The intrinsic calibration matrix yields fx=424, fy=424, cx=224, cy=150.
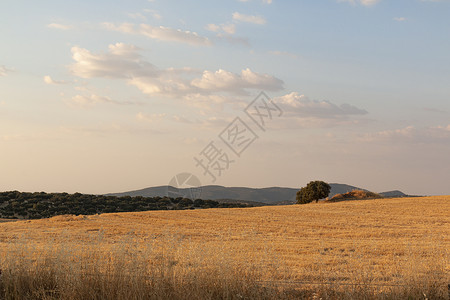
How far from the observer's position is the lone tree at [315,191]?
60.6 metres

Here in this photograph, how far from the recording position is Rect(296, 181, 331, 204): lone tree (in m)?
60.6

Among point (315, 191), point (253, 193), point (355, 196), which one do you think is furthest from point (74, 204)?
point (253, 193)

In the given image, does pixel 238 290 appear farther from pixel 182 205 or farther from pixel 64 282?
pixel 182 205

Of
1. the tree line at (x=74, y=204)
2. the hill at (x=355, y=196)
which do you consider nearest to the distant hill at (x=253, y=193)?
the tree line at (x=74, y=204)

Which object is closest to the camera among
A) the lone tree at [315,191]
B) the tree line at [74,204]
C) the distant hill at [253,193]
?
the tree line at [74,204]

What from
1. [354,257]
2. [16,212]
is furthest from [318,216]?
[16,212]

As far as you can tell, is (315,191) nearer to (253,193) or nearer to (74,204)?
(74,204)

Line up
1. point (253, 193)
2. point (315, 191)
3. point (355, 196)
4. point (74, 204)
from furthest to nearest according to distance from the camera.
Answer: point (253, 193) < point (355, 196) < point (74, 204) < point (315, 191)

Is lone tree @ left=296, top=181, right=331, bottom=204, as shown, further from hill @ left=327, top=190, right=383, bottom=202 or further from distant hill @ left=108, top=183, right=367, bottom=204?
distant hill @ left=108, top=183, right=367, bottom=204

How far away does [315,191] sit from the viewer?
6056 centimetres

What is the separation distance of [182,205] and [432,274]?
5874 cm

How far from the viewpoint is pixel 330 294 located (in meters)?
8.88

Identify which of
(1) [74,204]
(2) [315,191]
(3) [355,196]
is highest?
(2) [315,191]

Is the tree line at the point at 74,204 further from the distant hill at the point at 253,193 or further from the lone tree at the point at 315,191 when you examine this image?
the distant hill at the point at 253,193
